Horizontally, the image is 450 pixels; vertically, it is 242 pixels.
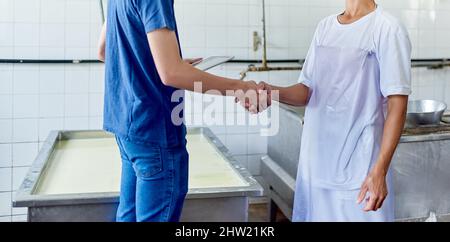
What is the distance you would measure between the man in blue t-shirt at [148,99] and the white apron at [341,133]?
419 mm

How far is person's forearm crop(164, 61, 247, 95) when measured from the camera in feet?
3.84

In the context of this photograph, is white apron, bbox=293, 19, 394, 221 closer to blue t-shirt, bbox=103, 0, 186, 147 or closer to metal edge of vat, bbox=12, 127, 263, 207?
metal edge of vat, bbox=12, 127, 263, 207

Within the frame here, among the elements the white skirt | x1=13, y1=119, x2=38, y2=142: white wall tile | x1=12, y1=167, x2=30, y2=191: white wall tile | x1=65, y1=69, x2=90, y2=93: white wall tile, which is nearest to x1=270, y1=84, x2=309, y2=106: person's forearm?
the white skirt

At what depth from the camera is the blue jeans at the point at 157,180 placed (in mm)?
1231

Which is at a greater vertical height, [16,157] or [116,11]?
[116,11]

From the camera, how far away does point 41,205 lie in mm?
1469

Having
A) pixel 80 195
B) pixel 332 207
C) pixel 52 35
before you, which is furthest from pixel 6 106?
pixel 332 207

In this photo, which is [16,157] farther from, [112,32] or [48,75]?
[112,32]

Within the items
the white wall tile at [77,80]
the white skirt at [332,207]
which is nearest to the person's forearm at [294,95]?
the white skirt at [332,207]

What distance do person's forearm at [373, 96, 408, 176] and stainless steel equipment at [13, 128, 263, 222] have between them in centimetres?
46

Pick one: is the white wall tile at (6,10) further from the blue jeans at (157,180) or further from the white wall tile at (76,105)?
the blue jeans at (157,180)

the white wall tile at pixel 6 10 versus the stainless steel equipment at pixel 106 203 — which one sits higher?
the white wall tile at pixel 6 10

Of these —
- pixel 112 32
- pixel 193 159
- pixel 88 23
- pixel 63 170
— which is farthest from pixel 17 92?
pixel 112 32

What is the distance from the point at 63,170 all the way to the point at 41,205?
1.42ft
